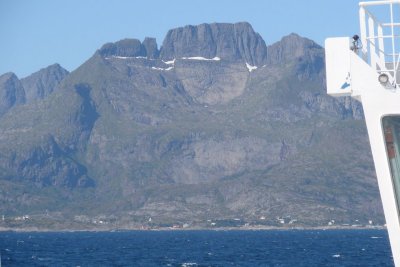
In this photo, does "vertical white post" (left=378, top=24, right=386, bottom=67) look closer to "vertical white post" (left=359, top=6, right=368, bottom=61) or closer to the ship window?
"vertical white post" (left=359, top=6, right=368, bottom=61)

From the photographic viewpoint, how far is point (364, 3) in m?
27.5

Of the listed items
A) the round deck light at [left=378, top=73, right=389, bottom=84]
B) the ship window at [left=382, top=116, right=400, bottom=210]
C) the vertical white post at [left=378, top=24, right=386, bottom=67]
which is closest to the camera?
the round deck light at [left=378, top=73, right=389, bottom=84]

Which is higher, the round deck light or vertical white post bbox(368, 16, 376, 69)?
vertical white post bbox(368, 16, 376, 69)

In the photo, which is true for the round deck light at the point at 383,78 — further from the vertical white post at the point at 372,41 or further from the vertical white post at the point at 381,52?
the vertical white post at the point at 381,52

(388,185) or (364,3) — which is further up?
(364,3)

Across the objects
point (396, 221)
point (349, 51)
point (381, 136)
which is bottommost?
point (396, 221)

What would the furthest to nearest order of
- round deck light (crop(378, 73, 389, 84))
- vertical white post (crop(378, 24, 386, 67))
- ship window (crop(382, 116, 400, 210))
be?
1. vertical white post (crop(378, 24, 386, 67))
2. ship window (crop(382, 116, 400, 210))
3. round deck light (crop(378, 73, 389, 84))

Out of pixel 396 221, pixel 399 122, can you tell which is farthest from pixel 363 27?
pixel 396 221

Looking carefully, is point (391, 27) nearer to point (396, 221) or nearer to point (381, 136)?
point (381, 136)

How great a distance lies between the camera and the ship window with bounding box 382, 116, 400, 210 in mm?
27938

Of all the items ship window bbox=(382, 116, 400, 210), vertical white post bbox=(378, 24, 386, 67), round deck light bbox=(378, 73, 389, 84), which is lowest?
ship window bbox=(382, 116, 400, 210)

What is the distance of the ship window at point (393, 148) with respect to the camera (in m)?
27.9

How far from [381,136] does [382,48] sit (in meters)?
2.33

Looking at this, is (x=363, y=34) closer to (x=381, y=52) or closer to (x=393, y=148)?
(x=381, y=52)
